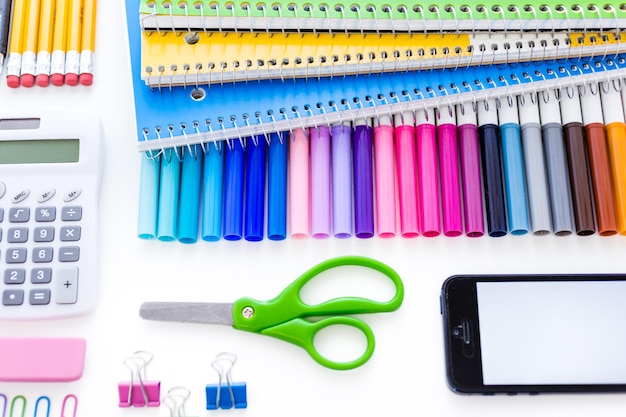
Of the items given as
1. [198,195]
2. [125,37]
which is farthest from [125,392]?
[125,37]

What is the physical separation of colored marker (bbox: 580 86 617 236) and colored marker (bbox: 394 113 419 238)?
0.81ft

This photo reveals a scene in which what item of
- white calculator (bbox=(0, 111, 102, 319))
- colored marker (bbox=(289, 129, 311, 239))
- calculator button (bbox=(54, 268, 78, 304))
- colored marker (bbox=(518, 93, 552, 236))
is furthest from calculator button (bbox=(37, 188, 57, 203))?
colored marker (bbox=(518, 93, 552, 236))

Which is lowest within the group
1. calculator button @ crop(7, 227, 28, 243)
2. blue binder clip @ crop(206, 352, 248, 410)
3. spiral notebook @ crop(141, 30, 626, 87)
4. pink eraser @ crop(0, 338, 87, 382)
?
blue binder clip @ crop(206, 352, 248, 410)

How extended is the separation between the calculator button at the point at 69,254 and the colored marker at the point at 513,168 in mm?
594

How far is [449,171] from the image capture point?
0.95m

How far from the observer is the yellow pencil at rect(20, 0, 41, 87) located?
1028mm

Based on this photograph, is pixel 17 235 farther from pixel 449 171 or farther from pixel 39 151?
pixel 449 171

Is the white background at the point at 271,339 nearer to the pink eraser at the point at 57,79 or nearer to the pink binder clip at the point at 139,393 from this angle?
the pink binder clip at the point at 139,393

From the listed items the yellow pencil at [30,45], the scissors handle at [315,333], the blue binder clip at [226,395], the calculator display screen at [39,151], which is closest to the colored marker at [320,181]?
the scissors handle at [315,333]

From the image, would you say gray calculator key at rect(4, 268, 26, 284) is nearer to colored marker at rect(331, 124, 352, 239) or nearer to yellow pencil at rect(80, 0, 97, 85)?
yellow pencil at rect(80, 0, 97, 85)

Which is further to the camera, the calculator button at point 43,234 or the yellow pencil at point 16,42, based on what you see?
the yellow pencil at point 16,42

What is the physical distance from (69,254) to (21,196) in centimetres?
11

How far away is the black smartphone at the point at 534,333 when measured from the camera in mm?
863

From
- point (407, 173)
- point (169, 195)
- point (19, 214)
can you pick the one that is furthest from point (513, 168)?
point (19, 214)
